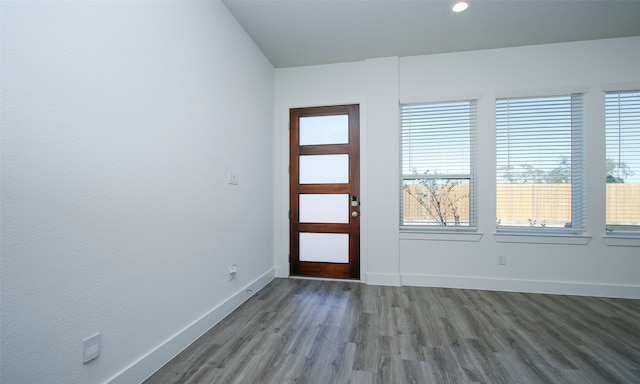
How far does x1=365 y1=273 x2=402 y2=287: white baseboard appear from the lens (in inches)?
133

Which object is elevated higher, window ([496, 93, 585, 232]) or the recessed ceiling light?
the recessed ceiling light

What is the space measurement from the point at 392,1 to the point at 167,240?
2.78 m

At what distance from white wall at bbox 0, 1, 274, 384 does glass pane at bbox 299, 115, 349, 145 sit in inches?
56.1

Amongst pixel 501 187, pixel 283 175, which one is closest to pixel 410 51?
pixel 501 187

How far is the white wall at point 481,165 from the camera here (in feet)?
10.0

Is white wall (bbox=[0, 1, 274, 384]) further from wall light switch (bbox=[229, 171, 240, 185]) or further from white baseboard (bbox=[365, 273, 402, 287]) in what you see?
white baseboard (bbox=[365, 273, 402, 287])

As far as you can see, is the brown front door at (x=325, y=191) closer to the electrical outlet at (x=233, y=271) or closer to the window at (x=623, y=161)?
the electrical outlet at (x=233, y=271)

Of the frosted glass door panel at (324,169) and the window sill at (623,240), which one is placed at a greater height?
the frosted glass door panel at (324,169)

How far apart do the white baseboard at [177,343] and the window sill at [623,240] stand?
4.13 meters

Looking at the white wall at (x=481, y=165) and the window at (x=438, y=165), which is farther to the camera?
the window at (x=438, y=165)

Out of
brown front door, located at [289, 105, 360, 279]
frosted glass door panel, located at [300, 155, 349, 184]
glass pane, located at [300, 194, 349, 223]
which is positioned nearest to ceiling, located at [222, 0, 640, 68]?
brown front door, located at [289, 105, 360, 279]

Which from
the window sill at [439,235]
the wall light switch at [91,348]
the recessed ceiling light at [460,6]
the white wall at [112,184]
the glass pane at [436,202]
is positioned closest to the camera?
the white wall at [112,184]

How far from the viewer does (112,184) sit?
1.43 meters

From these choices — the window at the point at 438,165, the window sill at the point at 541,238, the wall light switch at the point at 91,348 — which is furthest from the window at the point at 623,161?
the wall light switch at the point at 91,348
